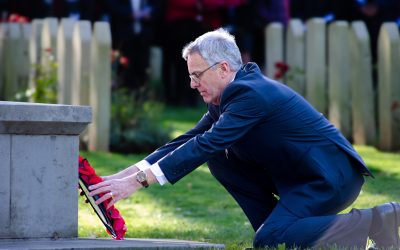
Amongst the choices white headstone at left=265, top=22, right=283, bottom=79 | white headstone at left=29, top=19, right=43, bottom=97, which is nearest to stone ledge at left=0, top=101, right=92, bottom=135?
white headstone at left=29, top=19, right=43, bottom=97

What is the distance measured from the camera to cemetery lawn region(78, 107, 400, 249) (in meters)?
6.32

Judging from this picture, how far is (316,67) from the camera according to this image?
10648mm

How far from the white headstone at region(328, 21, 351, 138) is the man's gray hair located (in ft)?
18.1

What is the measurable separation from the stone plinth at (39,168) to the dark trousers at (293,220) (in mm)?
800

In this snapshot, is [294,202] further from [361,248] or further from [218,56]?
[218,56]

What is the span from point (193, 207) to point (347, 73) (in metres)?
3.49

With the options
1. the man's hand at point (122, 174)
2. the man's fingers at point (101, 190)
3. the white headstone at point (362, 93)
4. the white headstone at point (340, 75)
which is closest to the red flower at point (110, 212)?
the man's hand at point (122, 174)

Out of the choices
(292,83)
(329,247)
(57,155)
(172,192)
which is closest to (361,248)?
(329,247)

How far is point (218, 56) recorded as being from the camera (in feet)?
16.5

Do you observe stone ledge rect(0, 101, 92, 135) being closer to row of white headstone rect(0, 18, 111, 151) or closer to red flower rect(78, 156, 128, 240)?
red flower rect(78, 156, 128, 240)

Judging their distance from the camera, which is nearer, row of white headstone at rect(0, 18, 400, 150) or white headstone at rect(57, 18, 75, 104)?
row of white headstone at rect(0, 18, 400, 150)

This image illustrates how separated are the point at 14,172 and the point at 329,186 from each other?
4.68ft

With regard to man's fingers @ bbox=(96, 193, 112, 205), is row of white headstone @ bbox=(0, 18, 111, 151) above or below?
above

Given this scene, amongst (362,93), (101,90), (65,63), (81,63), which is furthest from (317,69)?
(65,63)
